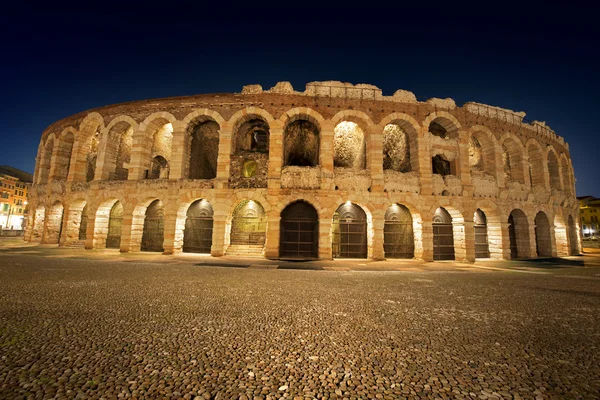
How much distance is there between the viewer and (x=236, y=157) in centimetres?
1455

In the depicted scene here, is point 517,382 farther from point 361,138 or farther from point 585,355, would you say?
point 361,138

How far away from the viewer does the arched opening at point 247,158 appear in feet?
45.6

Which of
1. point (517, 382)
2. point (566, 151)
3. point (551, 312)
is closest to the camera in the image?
point (517, 382)

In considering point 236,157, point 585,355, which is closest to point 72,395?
point 585,355

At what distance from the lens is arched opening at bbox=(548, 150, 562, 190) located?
18848mm

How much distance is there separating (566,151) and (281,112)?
23884 mm

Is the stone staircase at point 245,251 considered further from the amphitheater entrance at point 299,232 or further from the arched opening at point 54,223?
the arched opening at point 54,223

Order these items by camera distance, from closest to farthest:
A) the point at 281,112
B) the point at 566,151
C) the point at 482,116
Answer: the point at 281,112, the point at 482,116, the point at 566,151

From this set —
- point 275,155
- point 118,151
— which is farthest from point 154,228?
point 275,155

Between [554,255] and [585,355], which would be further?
[554,255]

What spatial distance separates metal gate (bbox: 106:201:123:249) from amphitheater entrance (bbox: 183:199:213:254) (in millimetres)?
4988

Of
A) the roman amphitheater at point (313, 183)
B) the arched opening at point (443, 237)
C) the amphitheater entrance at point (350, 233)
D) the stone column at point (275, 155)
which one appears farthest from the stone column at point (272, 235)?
the arched opening at point (443, 237)

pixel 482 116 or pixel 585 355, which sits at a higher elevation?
pixel 482 116

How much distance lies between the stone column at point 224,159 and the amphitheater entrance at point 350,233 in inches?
281
